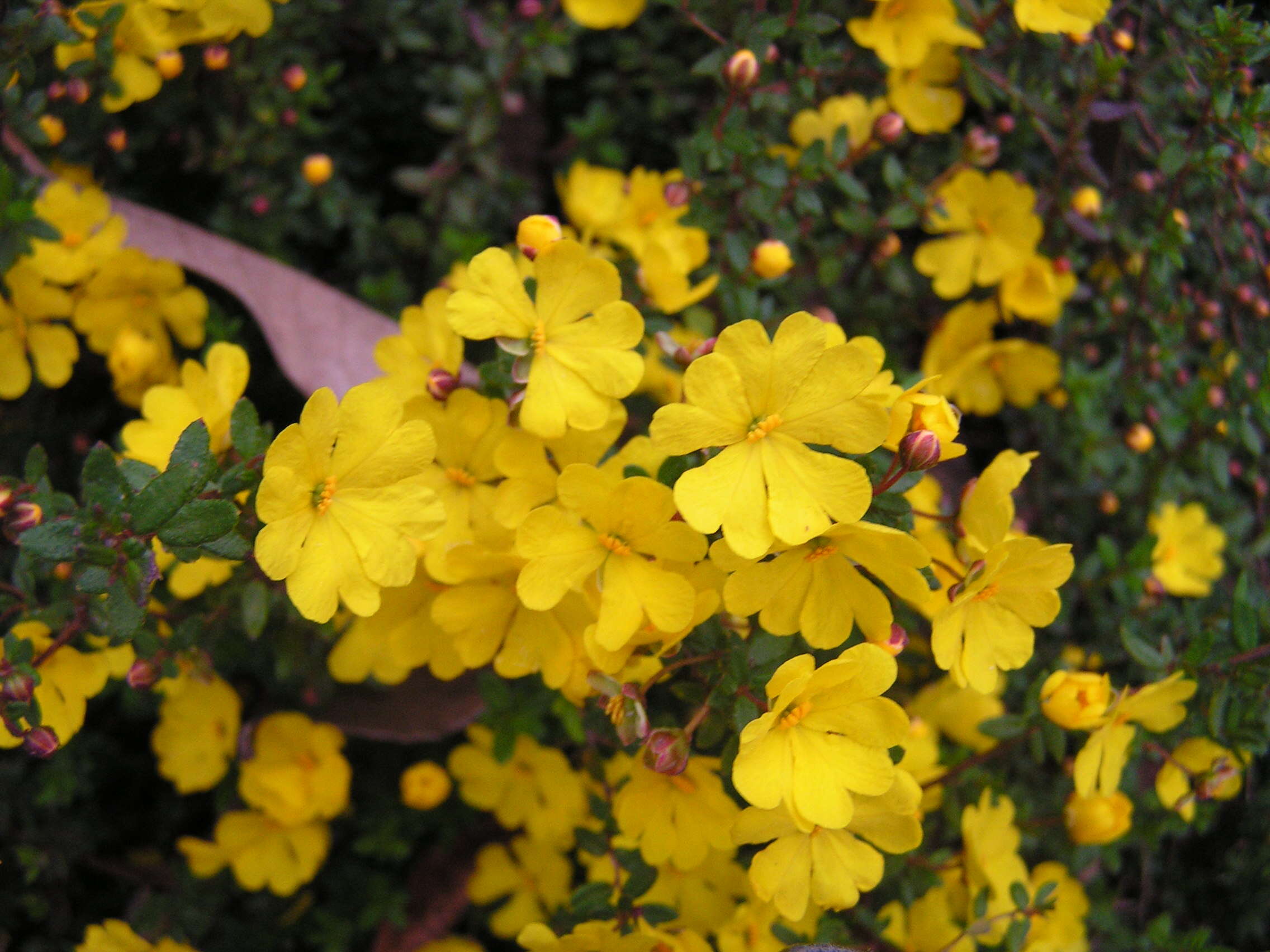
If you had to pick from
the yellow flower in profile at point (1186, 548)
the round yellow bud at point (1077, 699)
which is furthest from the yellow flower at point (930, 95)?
the round yellow bud at point (1077, 699)

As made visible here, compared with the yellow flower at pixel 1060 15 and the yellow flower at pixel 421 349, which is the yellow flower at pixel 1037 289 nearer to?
the yellow flower at pixel 1060 15

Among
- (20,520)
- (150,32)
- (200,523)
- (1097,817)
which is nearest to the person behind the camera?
(200,523)

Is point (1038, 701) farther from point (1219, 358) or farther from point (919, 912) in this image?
point (1219, 358)

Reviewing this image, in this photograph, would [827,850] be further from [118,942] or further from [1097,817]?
[118,942]

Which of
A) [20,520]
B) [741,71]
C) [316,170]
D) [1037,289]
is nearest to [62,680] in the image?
[20,520]

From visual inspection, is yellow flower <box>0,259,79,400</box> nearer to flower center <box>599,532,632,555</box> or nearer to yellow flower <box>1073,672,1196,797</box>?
flower center <box>599,532,632,555</box>

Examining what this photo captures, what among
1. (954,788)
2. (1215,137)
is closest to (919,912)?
(954,788)
